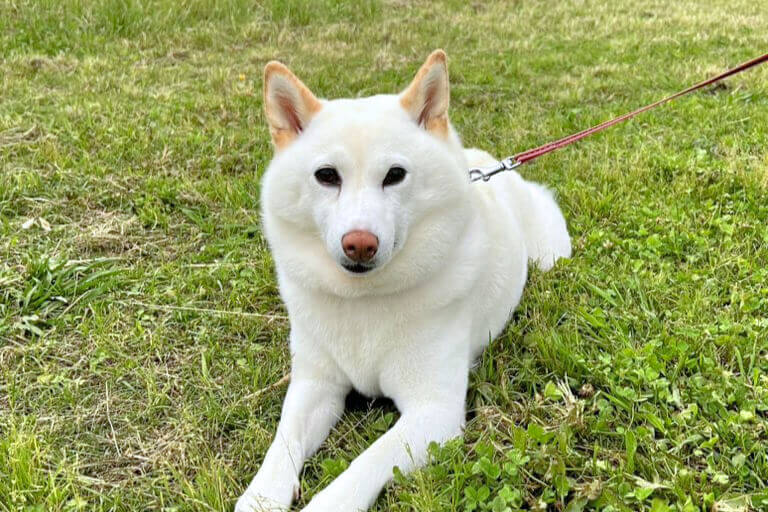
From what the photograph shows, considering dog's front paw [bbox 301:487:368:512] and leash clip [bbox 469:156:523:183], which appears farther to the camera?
leash clip [bbox 469:156:523:183]

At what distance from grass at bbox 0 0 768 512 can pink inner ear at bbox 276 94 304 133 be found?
38.3 inches

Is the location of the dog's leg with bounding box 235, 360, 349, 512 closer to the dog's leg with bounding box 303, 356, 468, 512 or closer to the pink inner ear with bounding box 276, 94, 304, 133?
the dog's leg with bounding box 303, 356, 468, 512

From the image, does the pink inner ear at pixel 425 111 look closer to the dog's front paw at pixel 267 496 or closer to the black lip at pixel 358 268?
the black lip at pixel 358 268

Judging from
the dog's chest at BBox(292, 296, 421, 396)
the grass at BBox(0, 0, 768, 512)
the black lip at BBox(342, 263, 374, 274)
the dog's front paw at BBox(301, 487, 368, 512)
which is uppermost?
the black lip at BBox(342, 263, 374, 274)

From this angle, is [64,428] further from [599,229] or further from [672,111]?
[672,111]

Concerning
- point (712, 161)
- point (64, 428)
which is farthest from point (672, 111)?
point (64, 428)

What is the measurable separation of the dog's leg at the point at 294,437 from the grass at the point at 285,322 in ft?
0.21

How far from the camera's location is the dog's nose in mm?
1787

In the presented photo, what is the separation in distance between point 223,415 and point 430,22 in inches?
292

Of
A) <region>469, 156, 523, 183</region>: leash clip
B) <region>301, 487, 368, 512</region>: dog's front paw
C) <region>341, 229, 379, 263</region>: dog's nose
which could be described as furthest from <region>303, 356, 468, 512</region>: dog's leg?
<region>469, 156, 523, 183</region>: leash clip

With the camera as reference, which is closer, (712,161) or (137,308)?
(137,308)

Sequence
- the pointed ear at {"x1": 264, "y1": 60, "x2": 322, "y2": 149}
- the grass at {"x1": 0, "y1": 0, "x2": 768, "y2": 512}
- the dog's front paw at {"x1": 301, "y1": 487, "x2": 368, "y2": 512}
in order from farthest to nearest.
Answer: the pointed ear at {"x1": 264, "y1": 60, "x2": 322, "y2": 149}
the grass at {"x1": 0, "y1": 0, "x2": 768, "y2": 512}
the dog's front paw at {"x1": 301, "y1": 487, "x2": 368, "y2": 512}

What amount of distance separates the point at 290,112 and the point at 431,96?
0.51 m

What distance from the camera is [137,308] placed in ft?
9.53
